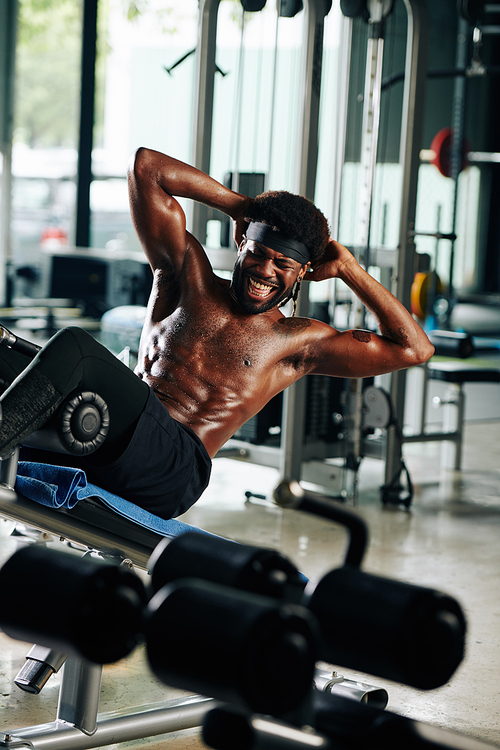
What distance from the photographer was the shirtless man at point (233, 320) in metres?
2.23

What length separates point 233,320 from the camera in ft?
7.62

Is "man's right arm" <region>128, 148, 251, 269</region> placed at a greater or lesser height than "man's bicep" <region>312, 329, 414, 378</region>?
greater

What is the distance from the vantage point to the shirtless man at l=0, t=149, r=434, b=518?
2227 mm

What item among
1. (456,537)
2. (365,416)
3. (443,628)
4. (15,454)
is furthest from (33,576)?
(365,416)

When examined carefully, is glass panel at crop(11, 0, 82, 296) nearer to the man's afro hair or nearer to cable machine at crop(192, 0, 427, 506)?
cable machine at crop(192, 0, 427, 506)

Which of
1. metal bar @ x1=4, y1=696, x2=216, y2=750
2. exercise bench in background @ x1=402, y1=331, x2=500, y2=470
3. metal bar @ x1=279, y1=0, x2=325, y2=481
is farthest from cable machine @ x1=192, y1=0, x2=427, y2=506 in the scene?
metal bar @ x1=4, y1=696, x2=216, y2=750

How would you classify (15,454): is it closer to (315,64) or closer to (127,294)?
(315,64)

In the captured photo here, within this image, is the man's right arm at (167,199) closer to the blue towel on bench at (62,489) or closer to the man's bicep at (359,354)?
the man's bicep at (359,354)

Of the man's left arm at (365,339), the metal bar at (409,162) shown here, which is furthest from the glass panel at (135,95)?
the man's left arm at (365,339)

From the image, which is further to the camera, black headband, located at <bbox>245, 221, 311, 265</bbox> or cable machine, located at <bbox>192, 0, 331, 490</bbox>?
cable machine, located at <bbox>192, 0, 331, 490</bbox>

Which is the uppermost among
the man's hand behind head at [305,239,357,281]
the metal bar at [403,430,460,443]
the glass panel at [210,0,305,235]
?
the glass panel at [210,0,305,235]

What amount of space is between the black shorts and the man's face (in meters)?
0.41

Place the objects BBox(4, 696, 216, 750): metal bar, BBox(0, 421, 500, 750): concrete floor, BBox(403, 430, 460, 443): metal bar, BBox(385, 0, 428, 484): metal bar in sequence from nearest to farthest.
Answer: BBox(4, 696, 216, 750): metal bar, BBox(0, 421, 500, 750): concrete floor, BBox(385, 0, 428, 484): metal bar, BBox(403, 430, 460, 443): metal bar

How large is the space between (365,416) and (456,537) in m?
0.69
